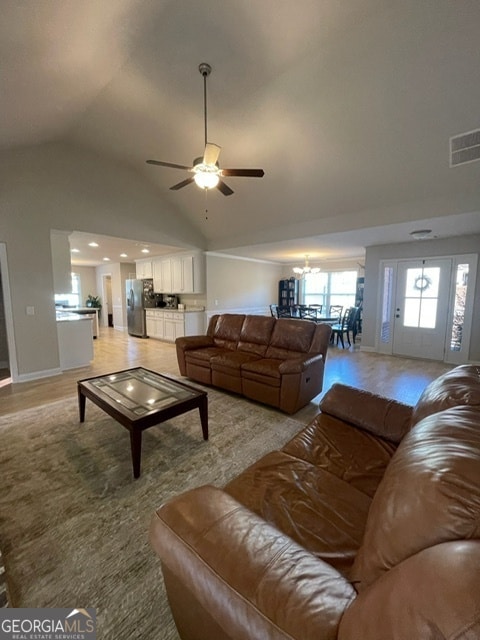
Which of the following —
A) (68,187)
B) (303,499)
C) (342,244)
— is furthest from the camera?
(342,244)

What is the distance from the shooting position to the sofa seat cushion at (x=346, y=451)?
57.1 inches

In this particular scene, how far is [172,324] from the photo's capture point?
716cm

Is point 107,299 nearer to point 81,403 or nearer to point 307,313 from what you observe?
point 307,313

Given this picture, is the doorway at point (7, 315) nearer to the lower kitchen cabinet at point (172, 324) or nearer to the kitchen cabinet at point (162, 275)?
the lower kitchen cabinet at point (172, 324)

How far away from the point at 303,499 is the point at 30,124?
4927 millimetres

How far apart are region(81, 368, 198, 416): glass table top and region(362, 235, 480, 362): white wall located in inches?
198

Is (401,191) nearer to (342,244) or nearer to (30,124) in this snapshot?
(342,244)

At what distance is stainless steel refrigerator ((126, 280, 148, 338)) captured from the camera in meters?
7.91

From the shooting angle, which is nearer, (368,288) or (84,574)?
(84,574)

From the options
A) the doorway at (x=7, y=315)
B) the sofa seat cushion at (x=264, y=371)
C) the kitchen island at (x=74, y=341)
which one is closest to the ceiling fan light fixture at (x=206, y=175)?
the sofa seat cushion at (x=264, y=371)

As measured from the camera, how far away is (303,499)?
1.27 m

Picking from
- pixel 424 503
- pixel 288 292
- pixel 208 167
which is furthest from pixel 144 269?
pixel 424 503

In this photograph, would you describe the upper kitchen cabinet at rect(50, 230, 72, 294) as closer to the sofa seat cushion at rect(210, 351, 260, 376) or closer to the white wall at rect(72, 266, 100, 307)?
the sofa seat cushion at rect(210, 351, 260, 376)

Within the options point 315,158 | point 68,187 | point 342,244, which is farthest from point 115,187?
point 342,244
